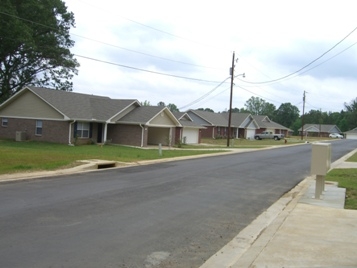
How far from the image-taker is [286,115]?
14825cm

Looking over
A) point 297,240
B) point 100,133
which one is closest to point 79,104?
point 100,133

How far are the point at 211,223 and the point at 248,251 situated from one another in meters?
2.00

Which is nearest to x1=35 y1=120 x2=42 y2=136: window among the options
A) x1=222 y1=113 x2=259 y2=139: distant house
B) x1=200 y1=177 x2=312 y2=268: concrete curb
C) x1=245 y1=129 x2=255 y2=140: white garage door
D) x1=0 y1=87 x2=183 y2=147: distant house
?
x1=0 y1=87 x2=183 y2=147: distant house

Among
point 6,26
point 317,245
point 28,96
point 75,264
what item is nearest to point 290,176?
point 317,245

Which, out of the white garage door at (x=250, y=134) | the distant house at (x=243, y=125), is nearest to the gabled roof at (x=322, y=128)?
the white garage door at (x=250, y=134)

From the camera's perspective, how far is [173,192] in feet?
40.3

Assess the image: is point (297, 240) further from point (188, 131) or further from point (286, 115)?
point (286, 115)

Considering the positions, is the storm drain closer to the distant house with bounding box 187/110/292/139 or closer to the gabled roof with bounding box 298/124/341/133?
the distant house with bounding box 187/110/292/139

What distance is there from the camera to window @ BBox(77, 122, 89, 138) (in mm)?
36934

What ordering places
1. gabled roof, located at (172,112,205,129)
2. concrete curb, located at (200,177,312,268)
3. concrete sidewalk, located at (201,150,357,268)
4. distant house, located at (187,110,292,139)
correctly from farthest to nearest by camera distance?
distant house, located at (187,110,292,139)
gabled roof, located at (172,112,205,129)
concrete curb, located at (200,177,312,268)
concrete sidewalk, located at (201,150,357,268)

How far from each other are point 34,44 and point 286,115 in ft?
388

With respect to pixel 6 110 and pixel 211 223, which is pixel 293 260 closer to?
pixel 211 223

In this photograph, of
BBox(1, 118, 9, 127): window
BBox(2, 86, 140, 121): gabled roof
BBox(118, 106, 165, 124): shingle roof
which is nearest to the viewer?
BBox(2, 86, 140, 121): gabled roof

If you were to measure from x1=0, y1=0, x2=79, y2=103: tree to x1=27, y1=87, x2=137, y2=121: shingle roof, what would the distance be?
710 cm
